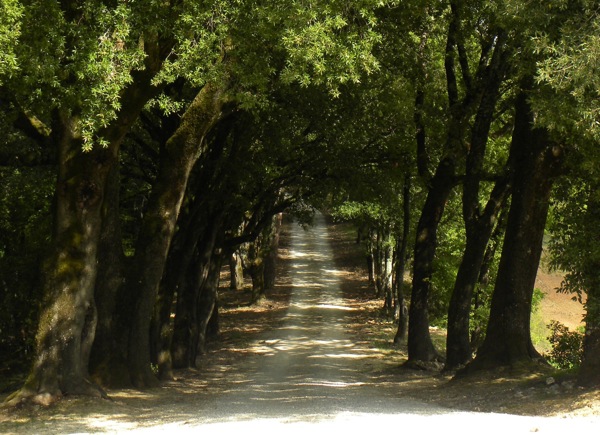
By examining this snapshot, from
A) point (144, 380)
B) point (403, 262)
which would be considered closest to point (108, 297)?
point (144, 380)

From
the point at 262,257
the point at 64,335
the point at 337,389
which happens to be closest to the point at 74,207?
the point at 64,335

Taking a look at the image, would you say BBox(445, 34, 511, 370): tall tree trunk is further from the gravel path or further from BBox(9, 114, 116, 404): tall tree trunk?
BBox(9, 114, 116, 404): tall tree trunk

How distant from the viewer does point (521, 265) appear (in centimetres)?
1628

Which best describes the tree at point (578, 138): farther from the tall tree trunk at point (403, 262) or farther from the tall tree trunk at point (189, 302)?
the tall tree trunk at point (403, 262)

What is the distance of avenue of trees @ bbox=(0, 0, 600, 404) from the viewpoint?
459 inches

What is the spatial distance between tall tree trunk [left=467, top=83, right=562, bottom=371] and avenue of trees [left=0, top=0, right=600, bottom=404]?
42 millimetres

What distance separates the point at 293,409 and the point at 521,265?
575 cm

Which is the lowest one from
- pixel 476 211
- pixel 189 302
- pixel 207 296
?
pixel 207 296

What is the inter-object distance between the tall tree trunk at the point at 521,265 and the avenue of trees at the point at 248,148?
4 cm

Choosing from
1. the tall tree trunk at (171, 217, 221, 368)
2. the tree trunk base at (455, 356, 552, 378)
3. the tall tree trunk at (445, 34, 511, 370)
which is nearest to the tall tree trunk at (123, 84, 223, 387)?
the tall tree trunk at (171, 217, 221, 368)

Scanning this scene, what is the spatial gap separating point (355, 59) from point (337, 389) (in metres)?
8.40

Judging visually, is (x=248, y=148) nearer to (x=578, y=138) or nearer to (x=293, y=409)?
(x=293, y=409)

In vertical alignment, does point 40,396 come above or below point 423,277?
below

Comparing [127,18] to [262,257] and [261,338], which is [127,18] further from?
[262,257]
